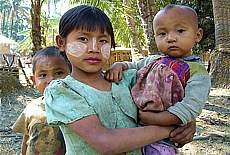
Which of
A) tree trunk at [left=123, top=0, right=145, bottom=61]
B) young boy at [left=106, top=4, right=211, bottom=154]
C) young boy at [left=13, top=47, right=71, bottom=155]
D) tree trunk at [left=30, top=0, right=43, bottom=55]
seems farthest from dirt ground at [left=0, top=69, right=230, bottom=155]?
tree trunk at [left=123, top=0, right=145, bottom=61]

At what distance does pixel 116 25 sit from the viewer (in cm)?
1116

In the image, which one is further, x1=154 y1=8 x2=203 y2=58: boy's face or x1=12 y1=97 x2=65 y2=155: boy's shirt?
x1=12 y1=97 x2=65 y2=155: boy's shirt

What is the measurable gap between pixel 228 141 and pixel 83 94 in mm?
2911

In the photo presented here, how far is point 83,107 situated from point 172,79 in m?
0.38

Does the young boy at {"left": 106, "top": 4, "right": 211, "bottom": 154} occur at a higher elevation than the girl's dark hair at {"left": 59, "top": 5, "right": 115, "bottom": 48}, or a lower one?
lower

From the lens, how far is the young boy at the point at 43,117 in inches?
61.8

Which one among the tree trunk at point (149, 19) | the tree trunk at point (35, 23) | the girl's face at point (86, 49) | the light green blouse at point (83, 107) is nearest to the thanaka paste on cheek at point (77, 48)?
the girl's face at point (86, 49)

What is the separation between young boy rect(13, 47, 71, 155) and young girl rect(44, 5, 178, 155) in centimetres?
44

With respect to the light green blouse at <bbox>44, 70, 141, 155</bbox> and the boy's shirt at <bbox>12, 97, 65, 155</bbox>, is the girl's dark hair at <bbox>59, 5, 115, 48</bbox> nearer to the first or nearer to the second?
the light green blouse at <bbox>44, 70, 141, 155</bbox>

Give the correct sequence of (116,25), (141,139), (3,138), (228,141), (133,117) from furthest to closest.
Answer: (116,25) < (3,138) < (228,141) < (133,117) < (141,139)

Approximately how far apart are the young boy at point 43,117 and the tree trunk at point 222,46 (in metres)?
5.07

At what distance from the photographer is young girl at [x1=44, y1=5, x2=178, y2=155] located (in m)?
1.02

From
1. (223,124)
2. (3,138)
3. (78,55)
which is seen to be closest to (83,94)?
(78,55)

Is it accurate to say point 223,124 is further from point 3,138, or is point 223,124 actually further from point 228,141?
point 3,138
